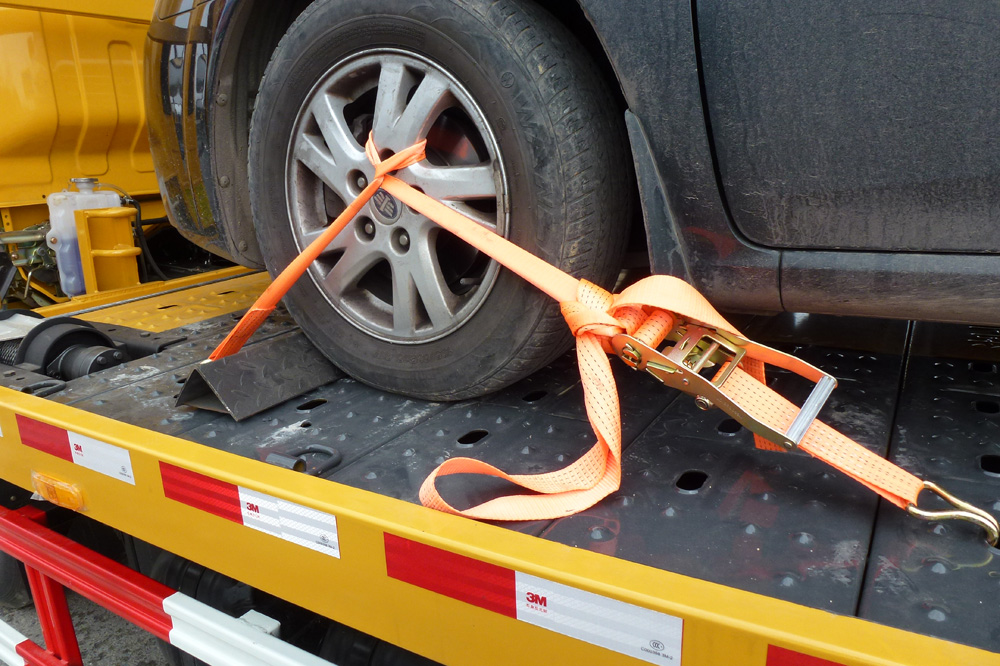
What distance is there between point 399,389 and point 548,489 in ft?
1.72

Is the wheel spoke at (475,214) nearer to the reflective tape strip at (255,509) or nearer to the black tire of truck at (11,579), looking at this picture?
the reflective tape strip at (255,509)

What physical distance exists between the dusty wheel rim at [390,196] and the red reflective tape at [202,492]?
465 mm

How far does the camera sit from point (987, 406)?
1.35 m

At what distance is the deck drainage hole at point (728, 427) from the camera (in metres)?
1.32

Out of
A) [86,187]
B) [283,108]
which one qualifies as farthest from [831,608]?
[86,187]

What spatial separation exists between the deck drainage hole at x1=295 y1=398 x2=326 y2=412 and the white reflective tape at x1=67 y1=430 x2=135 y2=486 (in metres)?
0.34

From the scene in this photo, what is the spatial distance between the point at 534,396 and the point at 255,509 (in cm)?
60

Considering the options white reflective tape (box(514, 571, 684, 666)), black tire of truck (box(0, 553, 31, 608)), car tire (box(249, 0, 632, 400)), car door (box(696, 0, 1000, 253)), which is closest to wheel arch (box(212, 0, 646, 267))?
car tire (box(249, 0, 632, 400))

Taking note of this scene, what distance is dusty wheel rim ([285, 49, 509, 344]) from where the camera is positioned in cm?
136

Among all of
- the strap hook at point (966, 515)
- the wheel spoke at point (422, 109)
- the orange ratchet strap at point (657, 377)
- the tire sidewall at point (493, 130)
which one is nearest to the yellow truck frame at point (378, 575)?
the orange ratchet strap at point (657, 377)

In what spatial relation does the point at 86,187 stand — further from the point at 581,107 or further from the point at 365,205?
the point at 581,107

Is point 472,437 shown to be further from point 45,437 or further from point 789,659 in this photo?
point 45,437

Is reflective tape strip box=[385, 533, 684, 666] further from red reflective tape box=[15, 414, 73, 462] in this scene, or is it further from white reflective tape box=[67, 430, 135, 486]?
red reflective tape box=[15, 414, 73, 462]

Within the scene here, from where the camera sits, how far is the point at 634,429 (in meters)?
1.36
